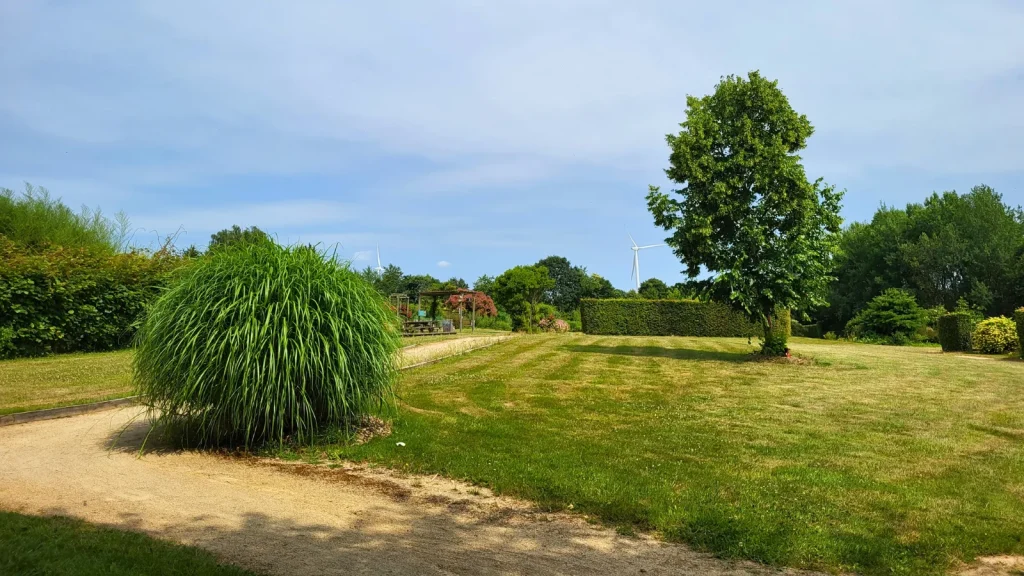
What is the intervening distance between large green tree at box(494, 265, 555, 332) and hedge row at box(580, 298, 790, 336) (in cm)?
373

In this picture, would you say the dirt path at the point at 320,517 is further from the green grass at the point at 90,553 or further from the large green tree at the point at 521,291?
the large green tree at the point at 521,291

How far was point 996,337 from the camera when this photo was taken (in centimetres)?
2288

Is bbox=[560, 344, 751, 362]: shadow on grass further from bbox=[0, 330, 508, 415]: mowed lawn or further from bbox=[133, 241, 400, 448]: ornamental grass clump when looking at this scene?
bbox=[133, 241, 400, 448]: ornamental grass clump

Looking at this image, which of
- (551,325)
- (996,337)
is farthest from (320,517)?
(551,325)

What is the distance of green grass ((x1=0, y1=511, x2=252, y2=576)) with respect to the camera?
3.74 metres

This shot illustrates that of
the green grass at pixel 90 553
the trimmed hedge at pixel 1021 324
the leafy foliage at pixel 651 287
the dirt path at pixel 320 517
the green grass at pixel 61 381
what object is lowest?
the dirt path at pixel 320 517

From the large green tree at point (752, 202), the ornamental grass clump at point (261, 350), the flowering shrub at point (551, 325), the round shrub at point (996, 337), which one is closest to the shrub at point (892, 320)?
the round shrub at point (996, 337)

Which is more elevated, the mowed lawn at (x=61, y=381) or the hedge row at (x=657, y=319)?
the hedge row at (x=657, y=319)

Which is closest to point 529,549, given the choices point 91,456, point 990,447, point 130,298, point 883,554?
point 883,554

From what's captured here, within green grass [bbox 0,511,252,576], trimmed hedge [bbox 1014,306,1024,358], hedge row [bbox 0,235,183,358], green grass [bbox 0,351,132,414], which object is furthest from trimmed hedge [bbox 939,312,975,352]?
green grass [bbox 0,511,252,576]

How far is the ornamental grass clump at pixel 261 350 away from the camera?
277 inches

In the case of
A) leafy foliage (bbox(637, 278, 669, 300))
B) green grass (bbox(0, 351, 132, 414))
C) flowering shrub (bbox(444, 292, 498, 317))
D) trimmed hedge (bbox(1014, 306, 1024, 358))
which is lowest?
green grass (bbox(0, 351, 132, 414))

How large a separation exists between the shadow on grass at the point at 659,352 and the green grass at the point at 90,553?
1601 cm

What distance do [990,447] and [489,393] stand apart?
7128 mm
